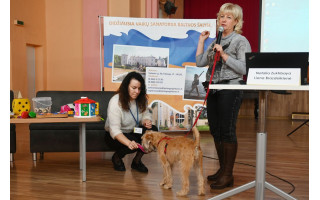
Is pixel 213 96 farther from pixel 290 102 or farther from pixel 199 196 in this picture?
pixel 290 102

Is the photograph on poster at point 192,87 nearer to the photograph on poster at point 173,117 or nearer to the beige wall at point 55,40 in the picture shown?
the photograph on poster at point 173,117

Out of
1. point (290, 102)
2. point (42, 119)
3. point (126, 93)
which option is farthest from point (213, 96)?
point (290, 102)

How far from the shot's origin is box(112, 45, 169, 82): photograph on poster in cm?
528

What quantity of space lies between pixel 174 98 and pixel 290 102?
4954 mm

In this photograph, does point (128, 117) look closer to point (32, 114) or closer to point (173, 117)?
point (32, 114)

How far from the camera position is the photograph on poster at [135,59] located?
17.3 ft

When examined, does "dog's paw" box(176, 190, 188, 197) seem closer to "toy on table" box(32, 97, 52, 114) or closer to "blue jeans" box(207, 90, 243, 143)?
"blue jeans" box(207, 90, 243, 143)

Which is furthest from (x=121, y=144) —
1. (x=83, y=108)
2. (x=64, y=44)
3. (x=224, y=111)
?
(x=64, y=44)

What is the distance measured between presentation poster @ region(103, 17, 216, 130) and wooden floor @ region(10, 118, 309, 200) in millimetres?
1116

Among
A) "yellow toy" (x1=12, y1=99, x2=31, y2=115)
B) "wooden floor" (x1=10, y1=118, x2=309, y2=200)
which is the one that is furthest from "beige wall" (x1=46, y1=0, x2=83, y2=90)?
"yellow toy" (x1=12, y1=99, x2=31, y2=115)

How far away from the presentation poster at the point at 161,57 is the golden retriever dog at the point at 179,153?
8.51 feet

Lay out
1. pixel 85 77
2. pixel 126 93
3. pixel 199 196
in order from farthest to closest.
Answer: pixel 85 77
pixel 126 93
pixel 199 196

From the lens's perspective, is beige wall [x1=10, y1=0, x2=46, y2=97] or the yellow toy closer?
the yellow toy

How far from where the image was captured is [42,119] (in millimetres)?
2781
